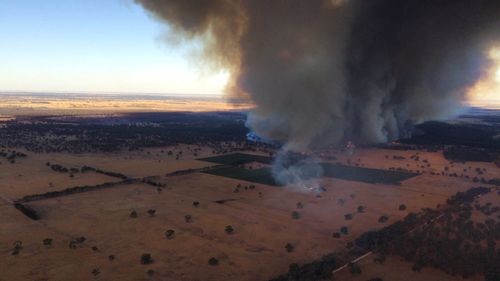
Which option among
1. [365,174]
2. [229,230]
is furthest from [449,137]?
[229,230]

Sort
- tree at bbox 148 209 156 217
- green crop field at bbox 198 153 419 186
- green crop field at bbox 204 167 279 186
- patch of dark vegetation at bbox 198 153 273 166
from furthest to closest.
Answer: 1. patch of dark vegetation at bbox 198 153 273 166
2. green crop field at bbox 198 153 419 186
3. green crop field at bbox 204 167 279 186
4. tree at bbox 148 209 156 217

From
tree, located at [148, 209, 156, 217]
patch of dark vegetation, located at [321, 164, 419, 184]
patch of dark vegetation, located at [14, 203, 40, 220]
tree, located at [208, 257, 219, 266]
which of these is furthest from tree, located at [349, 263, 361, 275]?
patch of dark vegetation, located at [321, 164, 419, 184]

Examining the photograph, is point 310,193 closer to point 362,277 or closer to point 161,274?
point 362,277

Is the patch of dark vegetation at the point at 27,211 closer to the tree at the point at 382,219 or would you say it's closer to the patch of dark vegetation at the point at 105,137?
the tree at the point at 382,219

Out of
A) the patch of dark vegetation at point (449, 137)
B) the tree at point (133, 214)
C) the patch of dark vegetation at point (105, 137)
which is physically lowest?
the patch of dark vegetation at point (105, 137)

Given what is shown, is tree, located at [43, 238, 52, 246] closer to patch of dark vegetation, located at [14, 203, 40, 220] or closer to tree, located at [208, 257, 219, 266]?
patch of dark vegetation, located at [14, 203, 40, 220]

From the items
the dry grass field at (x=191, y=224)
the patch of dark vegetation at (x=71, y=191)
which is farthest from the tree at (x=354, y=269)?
the patch of dark vegetation at (x=71, y=191)

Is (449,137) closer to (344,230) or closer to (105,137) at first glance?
(105,137)

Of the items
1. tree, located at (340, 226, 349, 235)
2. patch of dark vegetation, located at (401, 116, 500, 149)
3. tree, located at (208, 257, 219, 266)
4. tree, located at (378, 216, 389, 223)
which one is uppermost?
patch of dark vegetation, located at (401, 116, 500, 149)
